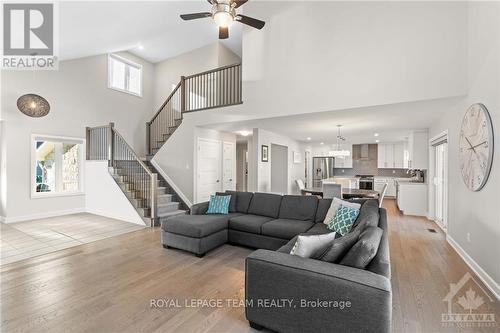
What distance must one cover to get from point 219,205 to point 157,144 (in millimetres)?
4037

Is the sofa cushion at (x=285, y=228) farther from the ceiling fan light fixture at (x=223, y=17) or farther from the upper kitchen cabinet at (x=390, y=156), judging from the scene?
the upper kitchen cabinet at (x=390, y=156)

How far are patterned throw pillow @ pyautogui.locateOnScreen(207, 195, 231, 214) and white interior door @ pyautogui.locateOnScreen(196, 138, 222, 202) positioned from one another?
1.99 metres

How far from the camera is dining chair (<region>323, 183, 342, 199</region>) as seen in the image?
5670 mm

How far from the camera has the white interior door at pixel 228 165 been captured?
7176 mm

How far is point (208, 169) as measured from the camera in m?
6.65

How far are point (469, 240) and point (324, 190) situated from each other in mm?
2884

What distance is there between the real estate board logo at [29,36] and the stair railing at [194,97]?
2.73 meters

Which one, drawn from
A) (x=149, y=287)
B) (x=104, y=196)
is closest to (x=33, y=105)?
(x=104, y=196)

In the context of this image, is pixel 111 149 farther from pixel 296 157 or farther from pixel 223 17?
pixel 296 157

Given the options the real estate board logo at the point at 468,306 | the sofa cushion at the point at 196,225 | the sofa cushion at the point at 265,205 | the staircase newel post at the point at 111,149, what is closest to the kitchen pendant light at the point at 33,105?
the staircase newel post at the point at 111,149

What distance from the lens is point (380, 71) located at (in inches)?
151

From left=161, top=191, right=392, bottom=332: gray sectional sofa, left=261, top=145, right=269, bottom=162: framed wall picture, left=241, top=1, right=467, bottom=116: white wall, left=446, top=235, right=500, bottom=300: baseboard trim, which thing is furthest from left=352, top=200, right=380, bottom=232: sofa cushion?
left=261, top=145, right=269, bottom=162: framed wall picture

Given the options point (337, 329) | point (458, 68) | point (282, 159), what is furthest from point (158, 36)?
point (337, 329)

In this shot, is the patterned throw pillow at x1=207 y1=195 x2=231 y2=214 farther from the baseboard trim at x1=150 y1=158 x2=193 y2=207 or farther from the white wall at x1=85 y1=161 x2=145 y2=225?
the baseboard trim at x1=150 y1=158 x2=193 y2=207
